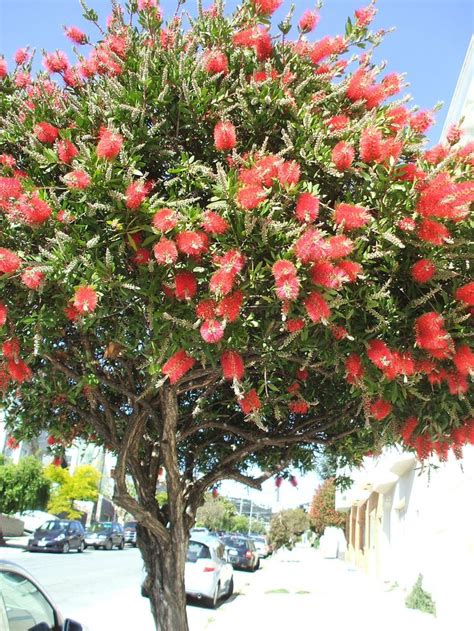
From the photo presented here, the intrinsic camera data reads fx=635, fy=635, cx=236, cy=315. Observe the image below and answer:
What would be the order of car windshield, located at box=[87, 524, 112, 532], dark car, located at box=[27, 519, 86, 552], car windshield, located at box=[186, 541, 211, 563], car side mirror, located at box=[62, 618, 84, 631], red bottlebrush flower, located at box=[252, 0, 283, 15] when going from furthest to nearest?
car windshield, located at box=[87, 524, 112, 532]
dark car, located at box=[27, 519, 86, 552]
car windshield, located at box=[186, 541, 211, 563]
car side mirror, located at box=[62, 618, 84, 631]
red bottlebrush flower, located at box=[252, 0, 283, 15]

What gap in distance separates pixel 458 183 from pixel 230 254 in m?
1.34

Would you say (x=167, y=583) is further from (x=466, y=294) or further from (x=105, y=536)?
(x=105, y=536)

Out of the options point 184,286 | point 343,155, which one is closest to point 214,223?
point 184,286

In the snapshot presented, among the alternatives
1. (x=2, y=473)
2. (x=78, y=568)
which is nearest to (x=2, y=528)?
(x=2, y=473)

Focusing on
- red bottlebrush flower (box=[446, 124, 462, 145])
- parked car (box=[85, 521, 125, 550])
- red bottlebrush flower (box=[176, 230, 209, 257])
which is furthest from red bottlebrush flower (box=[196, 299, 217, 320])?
parked car (box=[85, 521, 125, 550])

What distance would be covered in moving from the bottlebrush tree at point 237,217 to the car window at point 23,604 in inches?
51.3

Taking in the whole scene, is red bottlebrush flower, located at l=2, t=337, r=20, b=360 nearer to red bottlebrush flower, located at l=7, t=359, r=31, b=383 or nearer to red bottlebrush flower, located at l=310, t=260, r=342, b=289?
red bottlebrush flower, located at l=7, t=359, r=31, b=383

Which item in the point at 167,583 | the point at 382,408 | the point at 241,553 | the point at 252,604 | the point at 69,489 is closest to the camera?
the point at 382,408

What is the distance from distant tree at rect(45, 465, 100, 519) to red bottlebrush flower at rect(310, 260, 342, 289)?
121 ft

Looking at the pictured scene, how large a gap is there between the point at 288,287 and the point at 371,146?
1.00 meters

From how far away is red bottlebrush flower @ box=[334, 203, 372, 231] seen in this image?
Answer: 10.8 feet

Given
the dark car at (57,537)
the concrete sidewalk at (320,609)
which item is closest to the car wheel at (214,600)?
the concrete sidewalk at (320,609)

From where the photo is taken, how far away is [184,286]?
3.35 m

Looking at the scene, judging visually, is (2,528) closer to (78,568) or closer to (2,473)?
(2,473)
